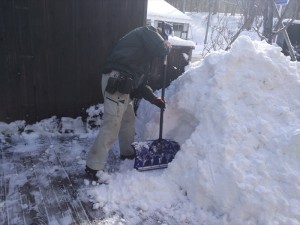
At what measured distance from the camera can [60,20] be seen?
4.36m

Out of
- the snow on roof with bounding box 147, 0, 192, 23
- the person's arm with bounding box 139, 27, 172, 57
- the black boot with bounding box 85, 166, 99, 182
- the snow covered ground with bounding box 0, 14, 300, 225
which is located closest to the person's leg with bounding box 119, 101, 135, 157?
the snow covered ground with bounding box 0, 14, 300, 225

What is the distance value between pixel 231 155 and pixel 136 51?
1587 millimetres

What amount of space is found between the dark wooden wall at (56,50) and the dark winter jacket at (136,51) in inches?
48.2

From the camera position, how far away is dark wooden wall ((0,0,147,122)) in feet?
13.8

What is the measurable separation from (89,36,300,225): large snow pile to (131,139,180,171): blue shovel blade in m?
0.12

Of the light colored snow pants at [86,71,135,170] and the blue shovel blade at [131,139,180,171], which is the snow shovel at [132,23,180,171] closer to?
the blue shovel blade at [131,139,180,171]

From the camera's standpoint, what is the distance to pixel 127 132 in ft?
13.0

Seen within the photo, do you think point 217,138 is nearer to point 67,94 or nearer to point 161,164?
point 161,164

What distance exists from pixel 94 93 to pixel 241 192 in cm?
291

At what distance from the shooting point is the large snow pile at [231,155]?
2.83 metres

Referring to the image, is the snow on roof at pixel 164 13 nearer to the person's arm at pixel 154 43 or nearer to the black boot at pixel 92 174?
the person's arm at pixel 154 43

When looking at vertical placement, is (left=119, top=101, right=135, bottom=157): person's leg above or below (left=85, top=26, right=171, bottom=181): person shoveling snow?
below

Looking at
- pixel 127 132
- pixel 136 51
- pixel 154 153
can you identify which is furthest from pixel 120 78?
pixel 154 153

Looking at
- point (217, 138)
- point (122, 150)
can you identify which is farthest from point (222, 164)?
point (122, 150)
